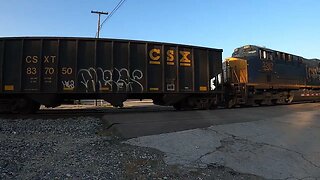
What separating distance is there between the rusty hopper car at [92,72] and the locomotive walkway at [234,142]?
2958 millimetres

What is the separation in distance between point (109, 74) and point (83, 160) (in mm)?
7536

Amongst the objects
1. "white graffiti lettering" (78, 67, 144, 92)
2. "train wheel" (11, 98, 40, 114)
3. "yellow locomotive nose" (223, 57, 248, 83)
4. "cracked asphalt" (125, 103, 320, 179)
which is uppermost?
"yellow locomotive nose" (223, 57, 248, 83)

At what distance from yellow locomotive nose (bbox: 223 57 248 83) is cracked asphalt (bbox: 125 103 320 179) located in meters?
8.25

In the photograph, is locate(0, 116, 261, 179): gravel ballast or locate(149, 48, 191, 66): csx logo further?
locate(149, 48, 191, 66): csx logo

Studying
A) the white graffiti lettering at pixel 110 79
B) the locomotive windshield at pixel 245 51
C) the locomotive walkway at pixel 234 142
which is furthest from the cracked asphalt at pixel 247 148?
the locomotive windshield at pixel 245 51

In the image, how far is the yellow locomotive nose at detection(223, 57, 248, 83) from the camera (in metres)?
18.1

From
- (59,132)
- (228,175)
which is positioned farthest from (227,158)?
(59,132)

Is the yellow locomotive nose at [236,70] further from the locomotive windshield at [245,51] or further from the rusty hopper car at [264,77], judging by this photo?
the locomotive windshield at [245,51]

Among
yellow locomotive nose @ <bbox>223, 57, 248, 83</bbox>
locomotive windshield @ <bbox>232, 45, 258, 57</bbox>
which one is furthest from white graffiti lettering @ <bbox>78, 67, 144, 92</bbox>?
locomotive windshield @ <bbox>232, 45, 258, 57</bbox>

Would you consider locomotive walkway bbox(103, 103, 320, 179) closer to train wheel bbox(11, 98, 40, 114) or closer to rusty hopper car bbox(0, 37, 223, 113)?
rusty hopper car bbox(0, 37, 223, 113)

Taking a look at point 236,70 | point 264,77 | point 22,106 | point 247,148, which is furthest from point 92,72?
point 264,77

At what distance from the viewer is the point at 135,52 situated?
44.8ft

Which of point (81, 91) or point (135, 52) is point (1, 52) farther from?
point (135, 52)

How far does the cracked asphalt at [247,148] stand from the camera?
6262mm
